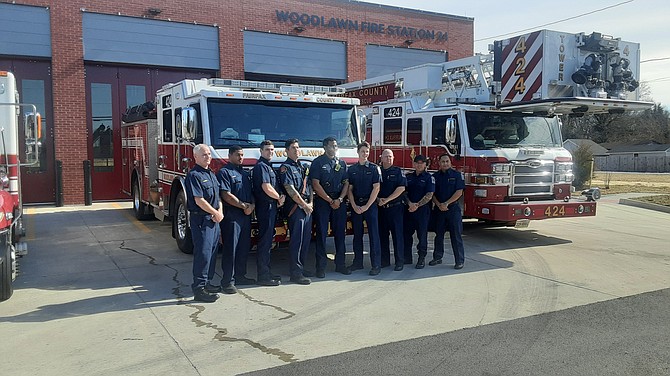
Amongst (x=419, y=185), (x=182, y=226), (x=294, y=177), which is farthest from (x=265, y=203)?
(x=182, y=226)

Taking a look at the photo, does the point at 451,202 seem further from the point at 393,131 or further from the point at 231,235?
the point at 393,131

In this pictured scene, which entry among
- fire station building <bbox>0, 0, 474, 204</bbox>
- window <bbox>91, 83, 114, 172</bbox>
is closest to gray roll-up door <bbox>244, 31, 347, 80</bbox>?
fire station building <bbox>0, 0, 474, 204</bbox>

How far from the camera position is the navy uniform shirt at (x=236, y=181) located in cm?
643

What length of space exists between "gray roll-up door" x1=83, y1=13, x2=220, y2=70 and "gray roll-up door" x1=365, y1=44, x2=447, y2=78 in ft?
19.6

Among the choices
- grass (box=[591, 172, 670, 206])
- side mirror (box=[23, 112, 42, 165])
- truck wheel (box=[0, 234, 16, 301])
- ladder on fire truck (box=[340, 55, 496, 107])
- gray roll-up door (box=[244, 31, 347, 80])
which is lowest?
grass (box=[591, 172, 670, 206])

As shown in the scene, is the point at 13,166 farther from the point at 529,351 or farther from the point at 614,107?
the point at 614,107

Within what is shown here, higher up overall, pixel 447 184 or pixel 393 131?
pixel 393 131

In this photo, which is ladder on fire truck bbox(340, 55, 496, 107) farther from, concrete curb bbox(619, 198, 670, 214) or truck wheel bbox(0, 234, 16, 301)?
concrete curb bbox(619, 198, 670, 214)

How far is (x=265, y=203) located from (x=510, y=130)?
532cm

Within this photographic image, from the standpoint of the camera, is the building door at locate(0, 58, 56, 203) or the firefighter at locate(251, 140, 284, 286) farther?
the building door at locate(0, 58, 56, 203)

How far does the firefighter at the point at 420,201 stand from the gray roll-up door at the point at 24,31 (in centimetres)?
1271

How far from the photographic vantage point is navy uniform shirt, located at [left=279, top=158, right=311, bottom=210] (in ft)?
22.5

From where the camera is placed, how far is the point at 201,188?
20.1 ft

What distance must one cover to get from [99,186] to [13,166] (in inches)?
385
